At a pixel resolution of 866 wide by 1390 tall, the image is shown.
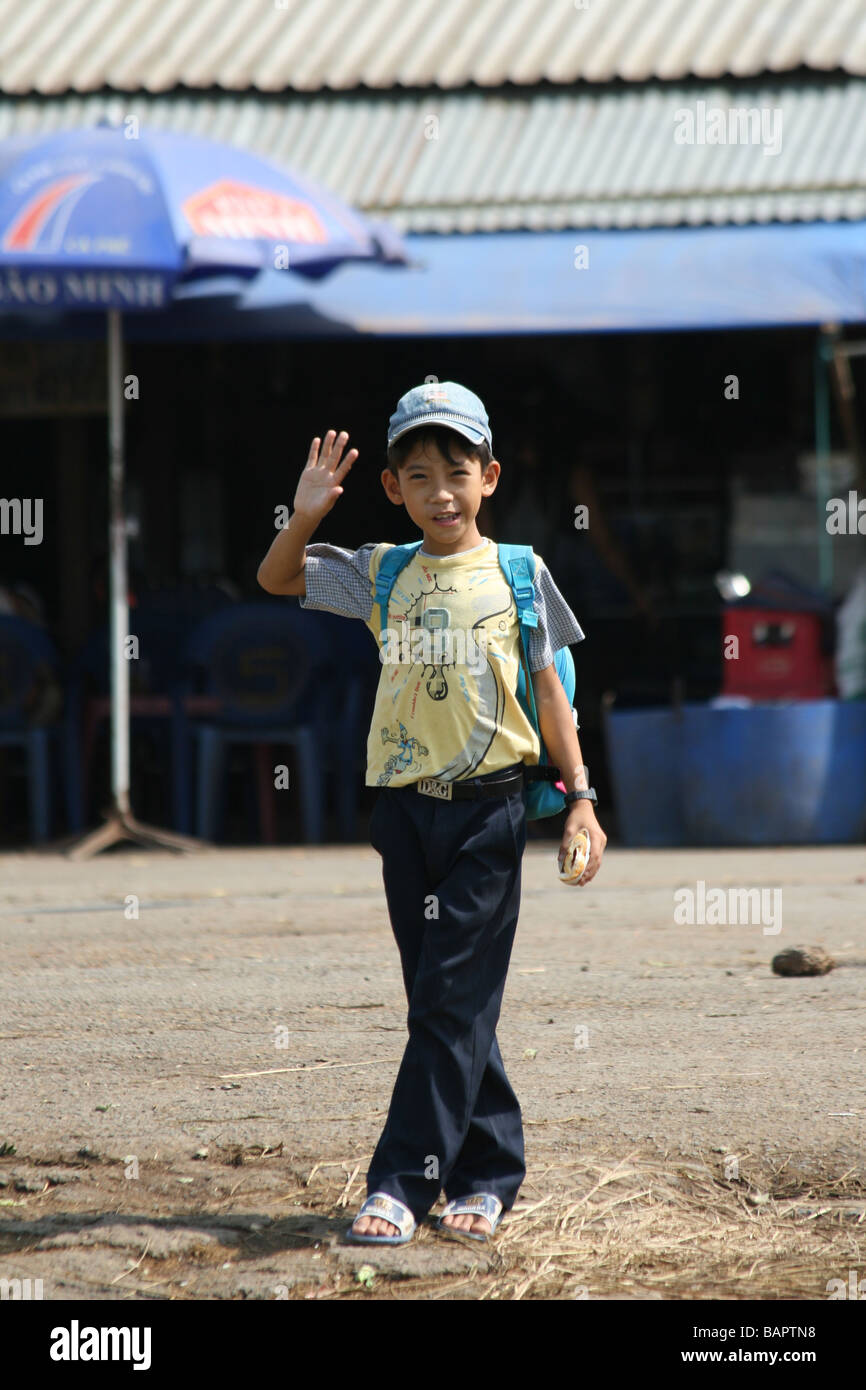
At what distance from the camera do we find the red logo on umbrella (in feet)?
26.2

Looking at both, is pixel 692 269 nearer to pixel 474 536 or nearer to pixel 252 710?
pixel 252 710

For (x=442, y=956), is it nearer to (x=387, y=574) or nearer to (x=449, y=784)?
(x=449, y=784)

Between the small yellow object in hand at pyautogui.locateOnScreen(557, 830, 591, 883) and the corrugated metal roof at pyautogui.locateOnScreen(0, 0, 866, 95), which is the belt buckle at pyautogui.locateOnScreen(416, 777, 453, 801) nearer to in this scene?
the small yellow object in hand at pyautogui.locateOnScreen(557, 830, 591, 883)

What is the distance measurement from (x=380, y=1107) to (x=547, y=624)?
135 centimetres

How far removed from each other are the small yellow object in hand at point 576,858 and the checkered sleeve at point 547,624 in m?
0.35

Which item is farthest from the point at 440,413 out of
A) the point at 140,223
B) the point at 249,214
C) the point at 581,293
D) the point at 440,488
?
the point at 581,293

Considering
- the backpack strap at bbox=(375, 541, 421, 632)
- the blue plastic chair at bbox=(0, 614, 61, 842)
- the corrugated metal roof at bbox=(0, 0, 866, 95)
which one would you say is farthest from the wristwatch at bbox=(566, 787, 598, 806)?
the corrugated metal roof at bbox=(0, 0, 866, 95)

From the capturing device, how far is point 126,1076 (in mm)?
4398

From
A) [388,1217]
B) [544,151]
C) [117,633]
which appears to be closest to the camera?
[388,1217]

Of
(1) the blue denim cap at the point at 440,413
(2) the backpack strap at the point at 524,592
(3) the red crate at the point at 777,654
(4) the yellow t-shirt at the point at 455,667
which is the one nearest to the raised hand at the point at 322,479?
(1) the blue denim cap at the point at 440,413

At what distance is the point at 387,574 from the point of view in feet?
11.3

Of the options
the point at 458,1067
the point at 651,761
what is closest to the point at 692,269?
the point at 651,761

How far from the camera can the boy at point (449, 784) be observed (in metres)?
3.25

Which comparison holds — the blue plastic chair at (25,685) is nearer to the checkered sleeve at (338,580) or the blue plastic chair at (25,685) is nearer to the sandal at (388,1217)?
the checkered sleeve at (338,580)
